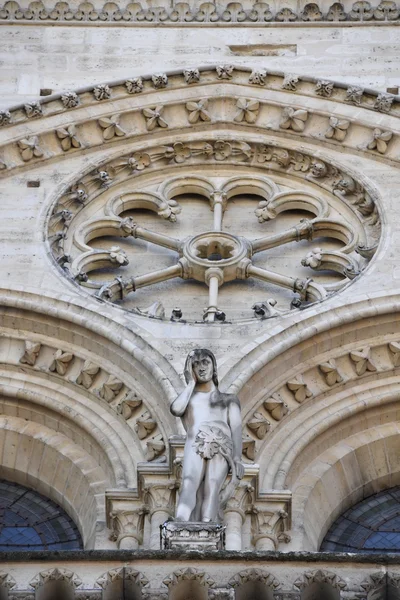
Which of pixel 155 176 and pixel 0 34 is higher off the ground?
pixel 0 34

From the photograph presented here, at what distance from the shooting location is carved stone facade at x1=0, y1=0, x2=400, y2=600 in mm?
20531

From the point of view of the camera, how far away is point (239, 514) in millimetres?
19328

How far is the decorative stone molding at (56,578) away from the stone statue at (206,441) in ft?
6.24

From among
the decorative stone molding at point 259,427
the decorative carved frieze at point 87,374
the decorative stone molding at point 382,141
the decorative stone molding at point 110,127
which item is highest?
the decorative stone molding at point 110,127

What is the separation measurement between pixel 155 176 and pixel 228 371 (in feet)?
15.6

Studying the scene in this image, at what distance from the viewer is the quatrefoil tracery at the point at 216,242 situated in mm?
22828

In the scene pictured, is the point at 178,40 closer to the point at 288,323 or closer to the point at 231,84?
the point at 231,84

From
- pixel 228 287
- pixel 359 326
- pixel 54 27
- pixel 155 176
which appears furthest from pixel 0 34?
pixel 359 326

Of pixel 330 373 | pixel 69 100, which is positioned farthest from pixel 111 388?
pixel 69 100

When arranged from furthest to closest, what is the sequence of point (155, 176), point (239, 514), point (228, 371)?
point (155, 176) → point (228, 371) → point (239, 514)

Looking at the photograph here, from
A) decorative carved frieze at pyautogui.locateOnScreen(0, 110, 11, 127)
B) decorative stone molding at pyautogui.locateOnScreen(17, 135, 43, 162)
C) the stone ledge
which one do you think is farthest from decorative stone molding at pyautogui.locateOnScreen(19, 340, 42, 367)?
the stone ledge

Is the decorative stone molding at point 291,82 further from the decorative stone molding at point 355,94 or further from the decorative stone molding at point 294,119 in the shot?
the decorative stone molding at point 355,94

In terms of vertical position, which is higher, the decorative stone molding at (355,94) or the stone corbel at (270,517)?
the decorative stone molding at (355,94)

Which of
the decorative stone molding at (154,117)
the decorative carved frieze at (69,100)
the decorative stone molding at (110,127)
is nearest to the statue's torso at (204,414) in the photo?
the decorative stone molding at (110,127)
